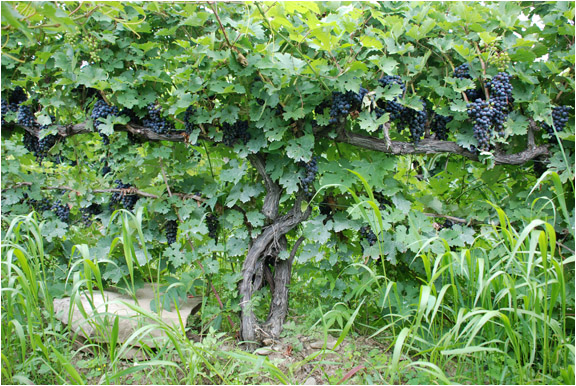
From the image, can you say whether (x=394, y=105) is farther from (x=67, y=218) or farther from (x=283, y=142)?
(x=67, y=218)

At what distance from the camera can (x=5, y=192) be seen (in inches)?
115

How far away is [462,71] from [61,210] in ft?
8.26

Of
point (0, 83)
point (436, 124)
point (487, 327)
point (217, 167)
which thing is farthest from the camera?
point (217, 167)

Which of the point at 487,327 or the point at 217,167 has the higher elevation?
the point at 217,167

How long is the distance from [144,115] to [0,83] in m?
1.02

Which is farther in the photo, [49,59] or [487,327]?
[49,59]

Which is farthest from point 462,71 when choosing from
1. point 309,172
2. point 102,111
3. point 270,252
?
point 102,111

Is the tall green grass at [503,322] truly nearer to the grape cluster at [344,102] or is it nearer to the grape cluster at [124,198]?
the grape cluster at [344,102]

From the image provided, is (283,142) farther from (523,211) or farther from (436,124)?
(523,211)

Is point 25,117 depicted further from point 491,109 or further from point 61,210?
point 491,109

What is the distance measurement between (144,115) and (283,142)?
914 millimetres

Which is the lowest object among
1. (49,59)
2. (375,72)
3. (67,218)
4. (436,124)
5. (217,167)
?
(67,218)

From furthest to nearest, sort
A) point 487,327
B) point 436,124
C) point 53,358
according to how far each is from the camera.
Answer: point 436,124 < point 53,358 < point 487,327

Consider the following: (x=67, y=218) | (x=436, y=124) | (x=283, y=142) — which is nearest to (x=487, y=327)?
(x=436, y=124)
